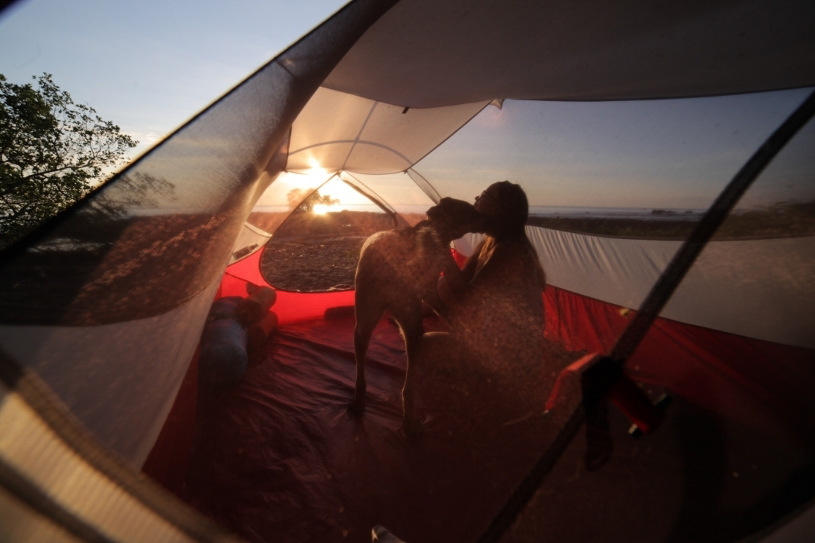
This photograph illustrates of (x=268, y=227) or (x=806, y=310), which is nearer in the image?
(x=806, y=310)

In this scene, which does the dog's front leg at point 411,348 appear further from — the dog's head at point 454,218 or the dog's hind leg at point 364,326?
the dog's head at point 454,218

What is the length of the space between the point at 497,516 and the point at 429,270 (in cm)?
117

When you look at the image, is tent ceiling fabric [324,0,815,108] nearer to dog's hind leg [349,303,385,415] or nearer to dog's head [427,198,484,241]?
dog's head [427,198,484,241]

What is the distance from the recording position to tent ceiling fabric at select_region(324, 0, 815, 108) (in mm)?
1020

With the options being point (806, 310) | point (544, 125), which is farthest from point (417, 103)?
point (806, 310)

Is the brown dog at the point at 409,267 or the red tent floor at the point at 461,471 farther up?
the brown dog at the point at 409,267

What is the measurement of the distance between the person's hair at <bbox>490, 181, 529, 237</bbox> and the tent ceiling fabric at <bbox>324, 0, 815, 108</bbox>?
20.5 inches

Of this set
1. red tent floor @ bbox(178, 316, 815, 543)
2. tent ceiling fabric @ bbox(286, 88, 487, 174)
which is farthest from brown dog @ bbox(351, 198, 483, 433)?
tent ceiling fabric @ bbox(286, 88, 487, 174)

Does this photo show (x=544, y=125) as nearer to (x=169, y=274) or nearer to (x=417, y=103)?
(x=417, y=103)

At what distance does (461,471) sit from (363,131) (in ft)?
7.55

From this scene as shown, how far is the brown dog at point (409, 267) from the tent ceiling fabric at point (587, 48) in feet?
2.03

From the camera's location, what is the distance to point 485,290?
1623 mm

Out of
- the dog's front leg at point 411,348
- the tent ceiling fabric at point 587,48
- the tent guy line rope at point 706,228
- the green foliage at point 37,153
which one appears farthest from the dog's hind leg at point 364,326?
the green foliage at point 37,153

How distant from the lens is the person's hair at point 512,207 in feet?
5.22
